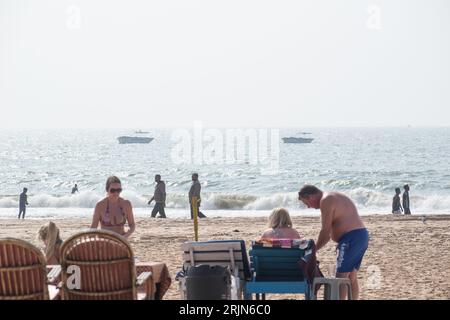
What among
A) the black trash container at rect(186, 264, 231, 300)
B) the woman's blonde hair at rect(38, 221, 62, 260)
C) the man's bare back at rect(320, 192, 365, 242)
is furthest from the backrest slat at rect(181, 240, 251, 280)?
the woman's blonde hair at rect(38, 221, 62, 260)

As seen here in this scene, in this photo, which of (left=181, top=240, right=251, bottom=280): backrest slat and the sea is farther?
the sea

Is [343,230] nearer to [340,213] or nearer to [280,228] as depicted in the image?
[340,213]

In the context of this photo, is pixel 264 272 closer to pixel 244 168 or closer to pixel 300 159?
pixel 244 168

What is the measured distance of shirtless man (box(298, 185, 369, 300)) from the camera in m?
7.44

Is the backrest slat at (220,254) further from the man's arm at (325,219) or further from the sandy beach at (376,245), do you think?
the sandy beach at (376,245)

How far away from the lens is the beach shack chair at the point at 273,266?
7.17 meters

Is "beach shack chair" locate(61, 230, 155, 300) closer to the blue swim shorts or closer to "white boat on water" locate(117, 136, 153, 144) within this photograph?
the blue swim shorts

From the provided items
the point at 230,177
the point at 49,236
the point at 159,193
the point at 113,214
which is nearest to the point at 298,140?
the point at 230,177

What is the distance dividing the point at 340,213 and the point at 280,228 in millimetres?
610

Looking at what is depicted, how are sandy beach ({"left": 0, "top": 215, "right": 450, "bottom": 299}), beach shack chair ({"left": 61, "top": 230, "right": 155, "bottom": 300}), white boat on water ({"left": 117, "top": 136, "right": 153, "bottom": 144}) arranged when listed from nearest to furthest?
1. beach shack chair ({"left": 61, "top": 230, "right": 155, "bottom": 300})
2. sandy beach ({"left": 0, "top": 215, "right": 450, "bottom": 299})
3. white boat on water ({"left": 117, "top": 136, "right": 153, "bottom": 144})

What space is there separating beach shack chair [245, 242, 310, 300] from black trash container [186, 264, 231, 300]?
1.90 feet

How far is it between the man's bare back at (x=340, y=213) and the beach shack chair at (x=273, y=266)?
44 cm

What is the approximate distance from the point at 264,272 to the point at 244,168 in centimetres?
6112

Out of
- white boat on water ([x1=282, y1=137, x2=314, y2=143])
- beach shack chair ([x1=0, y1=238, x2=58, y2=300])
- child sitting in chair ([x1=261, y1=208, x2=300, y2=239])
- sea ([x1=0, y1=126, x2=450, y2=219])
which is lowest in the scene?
white boat on water ([x1=282, y1=137, x2=314, y2=143])
